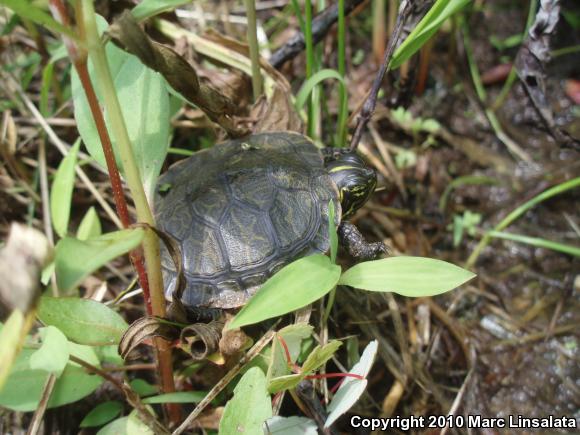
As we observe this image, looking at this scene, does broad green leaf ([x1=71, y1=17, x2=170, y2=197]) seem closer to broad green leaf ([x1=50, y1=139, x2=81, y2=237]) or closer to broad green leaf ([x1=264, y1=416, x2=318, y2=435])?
broad green leaf ([x1=50, y1=139, x2=81, y2=237])

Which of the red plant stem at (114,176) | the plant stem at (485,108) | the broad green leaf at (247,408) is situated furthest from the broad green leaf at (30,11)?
the plant stem at (485,108)

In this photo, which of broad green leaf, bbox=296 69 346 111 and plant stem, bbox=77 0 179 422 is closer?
plant stem, bbox=77 0 179 422

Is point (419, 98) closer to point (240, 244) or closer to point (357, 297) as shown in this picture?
point (357, 297)

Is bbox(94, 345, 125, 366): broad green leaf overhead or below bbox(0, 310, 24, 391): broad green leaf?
below

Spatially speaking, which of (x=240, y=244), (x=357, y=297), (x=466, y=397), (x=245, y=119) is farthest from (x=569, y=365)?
(x=245, y=119)

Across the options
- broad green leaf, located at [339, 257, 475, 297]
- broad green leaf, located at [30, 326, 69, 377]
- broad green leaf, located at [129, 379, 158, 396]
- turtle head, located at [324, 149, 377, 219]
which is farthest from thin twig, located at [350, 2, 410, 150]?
broad green leaf, located at [30, 326, 69, 377]

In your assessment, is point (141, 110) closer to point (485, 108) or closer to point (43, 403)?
point (43, 403)
